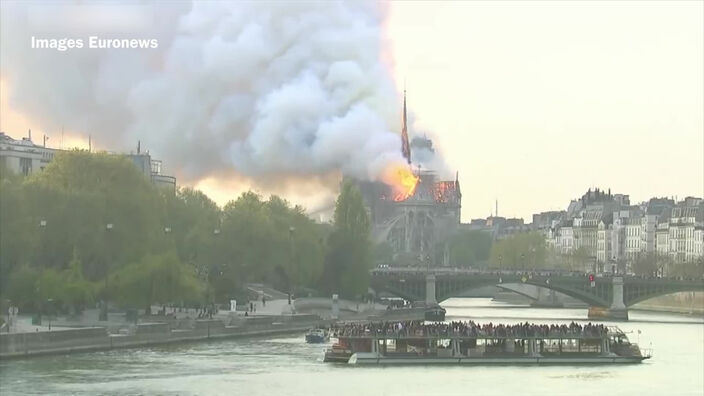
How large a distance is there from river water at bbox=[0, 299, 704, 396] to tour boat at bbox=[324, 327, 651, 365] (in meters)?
1.16

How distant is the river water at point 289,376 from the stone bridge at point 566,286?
35775 millimetres

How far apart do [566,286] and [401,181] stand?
53.9m

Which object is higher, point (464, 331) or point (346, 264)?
point (346, 264)

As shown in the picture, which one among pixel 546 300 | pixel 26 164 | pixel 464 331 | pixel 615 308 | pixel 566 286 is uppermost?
pixel 26 164

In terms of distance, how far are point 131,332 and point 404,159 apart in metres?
83.7

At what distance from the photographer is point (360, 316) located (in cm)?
9375

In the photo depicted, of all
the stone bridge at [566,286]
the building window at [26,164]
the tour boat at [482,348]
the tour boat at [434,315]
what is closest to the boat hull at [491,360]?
the tour boat at [482,348]

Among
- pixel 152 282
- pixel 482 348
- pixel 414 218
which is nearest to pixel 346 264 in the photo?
pixel 152 282

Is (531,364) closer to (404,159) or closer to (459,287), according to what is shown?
(459,287)

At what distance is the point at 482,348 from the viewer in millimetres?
67062

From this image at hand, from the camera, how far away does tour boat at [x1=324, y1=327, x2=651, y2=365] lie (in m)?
65.4

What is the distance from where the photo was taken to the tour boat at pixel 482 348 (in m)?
65.4

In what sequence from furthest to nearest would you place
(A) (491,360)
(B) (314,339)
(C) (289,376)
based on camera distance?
1. (B) (314,339)
2. (A) (491,360)
3. (C) (289,376)

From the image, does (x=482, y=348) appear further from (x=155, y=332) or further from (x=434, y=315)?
(x=434, y=315)
